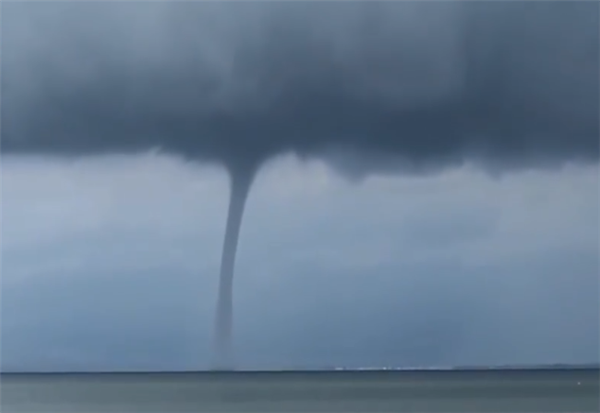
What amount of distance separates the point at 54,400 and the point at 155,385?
688mm

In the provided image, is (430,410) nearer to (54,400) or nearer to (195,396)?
(195,396)

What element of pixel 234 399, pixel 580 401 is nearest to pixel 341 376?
pixel 234 399

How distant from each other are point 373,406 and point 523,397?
1.08 m

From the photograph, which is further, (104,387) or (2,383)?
(104,387)

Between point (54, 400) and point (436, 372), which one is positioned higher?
point (436, 372)

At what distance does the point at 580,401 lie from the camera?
511cm

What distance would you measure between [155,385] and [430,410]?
6.54 ft

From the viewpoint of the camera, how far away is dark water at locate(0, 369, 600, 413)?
4887mm

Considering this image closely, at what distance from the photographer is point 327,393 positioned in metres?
4.99

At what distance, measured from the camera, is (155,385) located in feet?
17.0

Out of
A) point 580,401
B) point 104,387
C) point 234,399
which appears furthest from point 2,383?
point 580,401

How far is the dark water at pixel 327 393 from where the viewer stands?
4.89 m

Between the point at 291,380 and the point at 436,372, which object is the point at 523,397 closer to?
the point at 436,372

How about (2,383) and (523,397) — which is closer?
(2,383)
